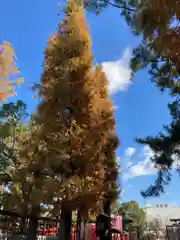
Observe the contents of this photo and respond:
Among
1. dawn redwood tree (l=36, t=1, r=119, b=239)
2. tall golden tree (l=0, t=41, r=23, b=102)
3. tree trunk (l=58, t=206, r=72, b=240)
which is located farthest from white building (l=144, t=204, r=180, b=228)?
tall golden tree (l=0, t=41, r=23, b=102)

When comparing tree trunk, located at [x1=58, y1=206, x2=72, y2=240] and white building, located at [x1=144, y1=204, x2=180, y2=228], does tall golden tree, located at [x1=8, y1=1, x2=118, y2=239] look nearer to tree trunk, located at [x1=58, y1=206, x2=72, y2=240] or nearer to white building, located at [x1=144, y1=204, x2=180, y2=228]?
tree trunk, located at [x1=58, y1=206, x2=72, y2=240]

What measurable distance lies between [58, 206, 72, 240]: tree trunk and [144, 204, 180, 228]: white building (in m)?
39.7

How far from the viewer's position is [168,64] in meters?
6.84

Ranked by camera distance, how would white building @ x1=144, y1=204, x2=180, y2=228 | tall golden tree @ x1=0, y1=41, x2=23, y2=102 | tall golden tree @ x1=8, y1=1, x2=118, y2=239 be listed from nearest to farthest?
1. tall golden tree @ x1=0, y1=41, x2=23, y2=102
2. tall golden tree @ x1=8, y1=1, x2=118, y2=239
3. white building @ x1=144, y1=204, x2=180, y2=228

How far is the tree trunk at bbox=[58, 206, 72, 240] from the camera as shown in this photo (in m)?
6.64

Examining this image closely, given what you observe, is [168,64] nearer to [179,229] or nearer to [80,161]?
[80,161]

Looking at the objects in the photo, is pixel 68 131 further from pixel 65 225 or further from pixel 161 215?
pixel 161 215

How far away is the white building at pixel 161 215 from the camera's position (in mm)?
43031

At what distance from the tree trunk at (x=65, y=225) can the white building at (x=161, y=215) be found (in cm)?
3974

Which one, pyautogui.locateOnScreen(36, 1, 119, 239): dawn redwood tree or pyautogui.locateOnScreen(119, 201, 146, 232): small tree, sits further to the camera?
pyautogui.locateOnScreen(119, 201, 146, 232): small tree

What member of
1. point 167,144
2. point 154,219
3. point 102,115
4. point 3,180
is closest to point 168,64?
point 167,144

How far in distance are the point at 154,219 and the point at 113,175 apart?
3880 cm

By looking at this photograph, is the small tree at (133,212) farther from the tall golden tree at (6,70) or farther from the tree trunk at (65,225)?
the tall golden tree at (6,70)

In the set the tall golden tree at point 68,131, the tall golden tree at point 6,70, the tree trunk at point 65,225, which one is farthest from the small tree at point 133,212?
the tall golden tree at point 6,70
